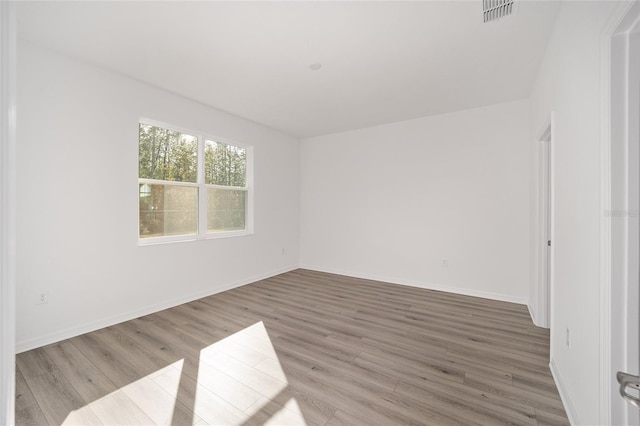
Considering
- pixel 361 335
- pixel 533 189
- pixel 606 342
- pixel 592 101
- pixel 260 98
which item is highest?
pixel 260 98

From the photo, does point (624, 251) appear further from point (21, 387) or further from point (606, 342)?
point (21, 387)

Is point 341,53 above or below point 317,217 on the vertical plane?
above

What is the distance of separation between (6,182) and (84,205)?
247 centimetres

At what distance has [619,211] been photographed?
108 cm

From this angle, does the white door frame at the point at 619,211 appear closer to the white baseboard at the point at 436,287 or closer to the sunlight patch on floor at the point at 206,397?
the sunlight patch on floor at the point at 206,397

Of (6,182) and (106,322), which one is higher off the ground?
(6,182)

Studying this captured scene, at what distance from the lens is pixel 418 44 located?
2473 mm

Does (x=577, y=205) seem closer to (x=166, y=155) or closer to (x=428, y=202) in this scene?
(x=428, y=202)

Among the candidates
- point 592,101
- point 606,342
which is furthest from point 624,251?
point 592,101

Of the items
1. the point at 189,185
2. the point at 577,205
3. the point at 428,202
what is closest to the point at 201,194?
the point at 189,185

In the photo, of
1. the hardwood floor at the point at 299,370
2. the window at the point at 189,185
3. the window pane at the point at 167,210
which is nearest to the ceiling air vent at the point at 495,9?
the hardwood floor at the point at 299,370

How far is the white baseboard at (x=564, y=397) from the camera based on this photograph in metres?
1.60

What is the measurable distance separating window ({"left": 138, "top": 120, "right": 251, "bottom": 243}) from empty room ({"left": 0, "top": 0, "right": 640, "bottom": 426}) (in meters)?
0.03

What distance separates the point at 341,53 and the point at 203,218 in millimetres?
2989
